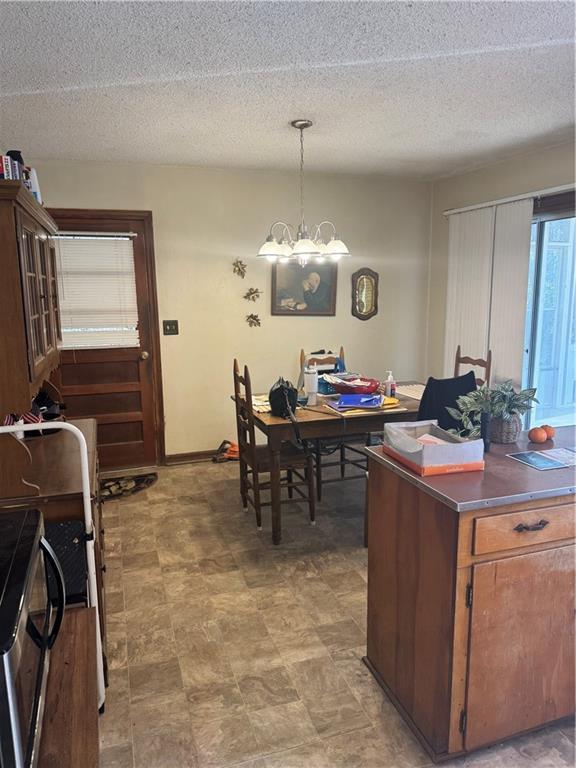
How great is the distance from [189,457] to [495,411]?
3260mm

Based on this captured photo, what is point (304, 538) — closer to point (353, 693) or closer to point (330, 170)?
point (353, 693)

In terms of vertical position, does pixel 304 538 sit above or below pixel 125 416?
below

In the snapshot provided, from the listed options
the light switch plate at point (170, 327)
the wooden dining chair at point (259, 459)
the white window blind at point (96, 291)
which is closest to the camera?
the wooden dining chair at point (259, 459)

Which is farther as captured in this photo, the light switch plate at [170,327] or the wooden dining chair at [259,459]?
the light switch plate at [170,327]

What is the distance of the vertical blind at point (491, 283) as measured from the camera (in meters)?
4.03

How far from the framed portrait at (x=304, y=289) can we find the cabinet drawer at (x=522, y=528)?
11.4 ft

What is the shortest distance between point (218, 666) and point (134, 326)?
299 cm

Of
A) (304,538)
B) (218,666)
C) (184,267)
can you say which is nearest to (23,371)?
(218,666)

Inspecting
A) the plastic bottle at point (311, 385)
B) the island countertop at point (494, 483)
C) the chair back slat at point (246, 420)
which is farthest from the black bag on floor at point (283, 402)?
the island countertop at point (494, 483)

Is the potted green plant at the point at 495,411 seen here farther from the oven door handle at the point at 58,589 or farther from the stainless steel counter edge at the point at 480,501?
the oven door handle at the point at 58,589

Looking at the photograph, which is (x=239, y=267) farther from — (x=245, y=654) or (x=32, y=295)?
(x=245, y=654)

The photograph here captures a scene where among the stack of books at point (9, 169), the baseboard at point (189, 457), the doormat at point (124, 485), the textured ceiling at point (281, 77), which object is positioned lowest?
the doormat at point (124, 485)

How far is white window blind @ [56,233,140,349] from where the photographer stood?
13.9ft

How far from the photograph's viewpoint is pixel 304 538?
3326 mm
